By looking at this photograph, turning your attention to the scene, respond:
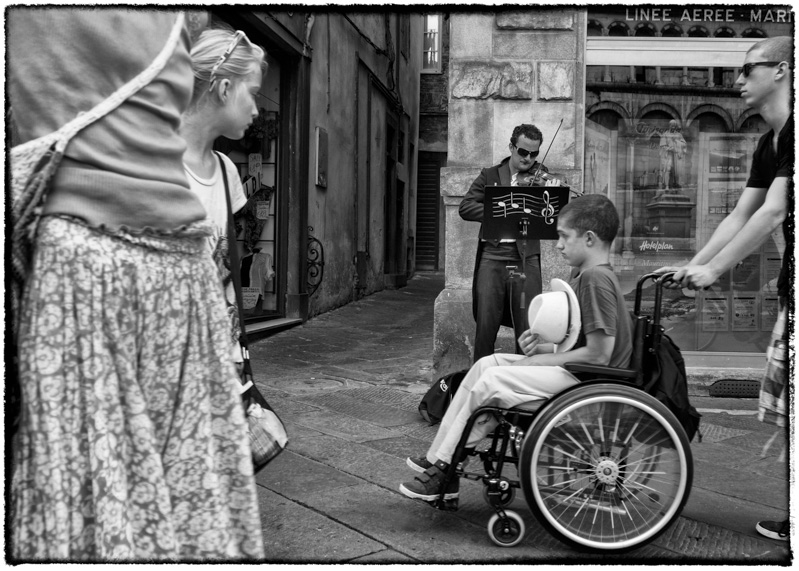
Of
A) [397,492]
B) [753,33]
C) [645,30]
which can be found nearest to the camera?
[397,492]

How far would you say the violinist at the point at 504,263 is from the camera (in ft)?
16.6

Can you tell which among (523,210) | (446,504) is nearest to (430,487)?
(446,504)

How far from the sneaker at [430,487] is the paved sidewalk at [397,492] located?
0.45 feet

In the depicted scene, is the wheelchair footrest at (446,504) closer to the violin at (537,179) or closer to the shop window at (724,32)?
the violin at (537,179)

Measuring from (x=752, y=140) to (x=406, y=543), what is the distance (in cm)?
489

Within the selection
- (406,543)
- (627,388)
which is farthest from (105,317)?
(627,388)

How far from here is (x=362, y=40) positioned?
12938mm

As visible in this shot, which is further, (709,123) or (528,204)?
(709,123)

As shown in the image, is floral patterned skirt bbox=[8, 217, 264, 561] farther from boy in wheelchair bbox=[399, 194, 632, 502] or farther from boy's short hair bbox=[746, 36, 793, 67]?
boy's short hair bbox=[746, 36, 793, 67]

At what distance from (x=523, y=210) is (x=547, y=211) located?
0.14m

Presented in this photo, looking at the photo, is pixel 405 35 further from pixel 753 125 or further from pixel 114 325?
pixel 114 325

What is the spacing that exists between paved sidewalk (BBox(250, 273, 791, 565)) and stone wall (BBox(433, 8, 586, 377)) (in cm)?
61

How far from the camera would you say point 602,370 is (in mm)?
2938

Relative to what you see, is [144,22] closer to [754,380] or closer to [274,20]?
[754,380]
